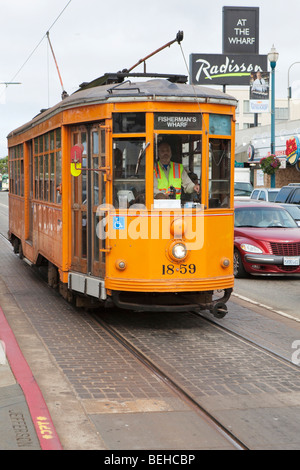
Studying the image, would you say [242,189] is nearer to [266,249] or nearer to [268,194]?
[268,194]

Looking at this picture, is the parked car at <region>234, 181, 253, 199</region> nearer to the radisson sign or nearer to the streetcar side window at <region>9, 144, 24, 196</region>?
the radisson sign

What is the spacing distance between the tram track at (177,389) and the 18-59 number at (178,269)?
3.17ft

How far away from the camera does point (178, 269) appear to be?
873cm

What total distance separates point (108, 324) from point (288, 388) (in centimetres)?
340

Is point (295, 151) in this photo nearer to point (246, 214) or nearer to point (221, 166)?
point (246, 214)

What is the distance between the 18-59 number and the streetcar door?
833 mm

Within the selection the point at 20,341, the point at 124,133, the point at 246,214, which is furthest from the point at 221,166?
the point at 246,214

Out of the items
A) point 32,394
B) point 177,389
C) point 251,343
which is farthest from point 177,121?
point 32,394

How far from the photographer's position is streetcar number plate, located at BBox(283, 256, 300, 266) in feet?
45.4

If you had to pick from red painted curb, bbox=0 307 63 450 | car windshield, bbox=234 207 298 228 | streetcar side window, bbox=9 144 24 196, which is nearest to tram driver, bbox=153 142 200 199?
red painted curb, bbox=0 307 63 450

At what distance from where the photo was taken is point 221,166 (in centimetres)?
907

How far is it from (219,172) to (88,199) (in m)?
→ 1.76

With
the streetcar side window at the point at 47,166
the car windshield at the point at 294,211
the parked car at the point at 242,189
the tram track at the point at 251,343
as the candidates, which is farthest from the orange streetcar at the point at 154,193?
the parked car at the point at 242,189

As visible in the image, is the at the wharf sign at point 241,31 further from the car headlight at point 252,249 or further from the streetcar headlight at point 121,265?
the streetcar headlight at point 121,265
